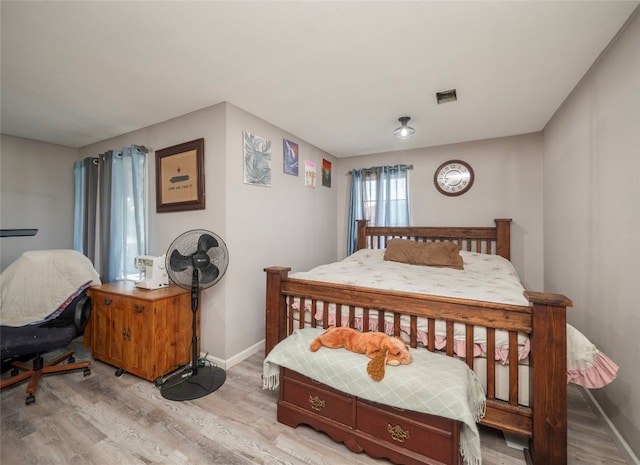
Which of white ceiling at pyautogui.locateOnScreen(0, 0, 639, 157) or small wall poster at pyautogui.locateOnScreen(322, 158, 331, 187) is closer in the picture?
white ceiling at pyautogui.locateOnScreen(0, 0, 639, 157)

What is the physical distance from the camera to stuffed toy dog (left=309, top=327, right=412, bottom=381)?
131 cm

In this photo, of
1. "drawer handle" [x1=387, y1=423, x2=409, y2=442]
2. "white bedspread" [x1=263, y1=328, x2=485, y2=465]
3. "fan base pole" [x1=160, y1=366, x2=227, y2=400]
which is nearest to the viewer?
"white bedspread" [x1=263, y1=328, x2=485, y2=465]

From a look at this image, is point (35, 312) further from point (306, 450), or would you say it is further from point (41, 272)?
point (306, 450)

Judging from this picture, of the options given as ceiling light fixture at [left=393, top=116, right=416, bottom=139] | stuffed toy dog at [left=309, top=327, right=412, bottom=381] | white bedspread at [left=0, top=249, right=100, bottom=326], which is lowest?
stuffed toy dog at [left=309, top=327, right=412, bottom=381]

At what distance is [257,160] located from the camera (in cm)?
259

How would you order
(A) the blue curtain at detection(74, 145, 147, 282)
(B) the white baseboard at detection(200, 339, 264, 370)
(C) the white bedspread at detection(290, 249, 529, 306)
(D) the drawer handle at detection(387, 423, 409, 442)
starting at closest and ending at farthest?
1. (D) the drawer handle at detection(387, 423, 409, 442)
2. (C) the white bedspread at detection(290, 249, 529, 306)
3. (B) the white baseboard at detection(200, 339, 264, 370)
4. (A) the blue curtain at detection(74, 145, 147, 282)

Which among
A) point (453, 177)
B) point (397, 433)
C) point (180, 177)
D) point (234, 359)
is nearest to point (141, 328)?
point (234, 359)

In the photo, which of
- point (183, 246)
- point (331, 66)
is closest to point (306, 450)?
point (183, 246)

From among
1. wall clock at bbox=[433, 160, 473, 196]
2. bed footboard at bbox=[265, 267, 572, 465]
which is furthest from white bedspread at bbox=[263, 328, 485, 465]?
wall clock at bbox=[433, 160, 473, 196]

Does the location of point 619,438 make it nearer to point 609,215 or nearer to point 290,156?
point 609,215

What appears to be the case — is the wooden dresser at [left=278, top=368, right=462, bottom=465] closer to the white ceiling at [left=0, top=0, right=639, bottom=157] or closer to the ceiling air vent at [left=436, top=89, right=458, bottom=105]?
the white ceiling at [left=0, top=0, right=639, bottom=157]

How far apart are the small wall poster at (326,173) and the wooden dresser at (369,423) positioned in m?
2.78

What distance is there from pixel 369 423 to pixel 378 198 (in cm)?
296

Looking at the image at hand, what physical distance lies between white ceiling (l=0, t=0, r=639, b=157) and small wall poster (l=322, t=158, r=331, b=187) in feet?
3.65
